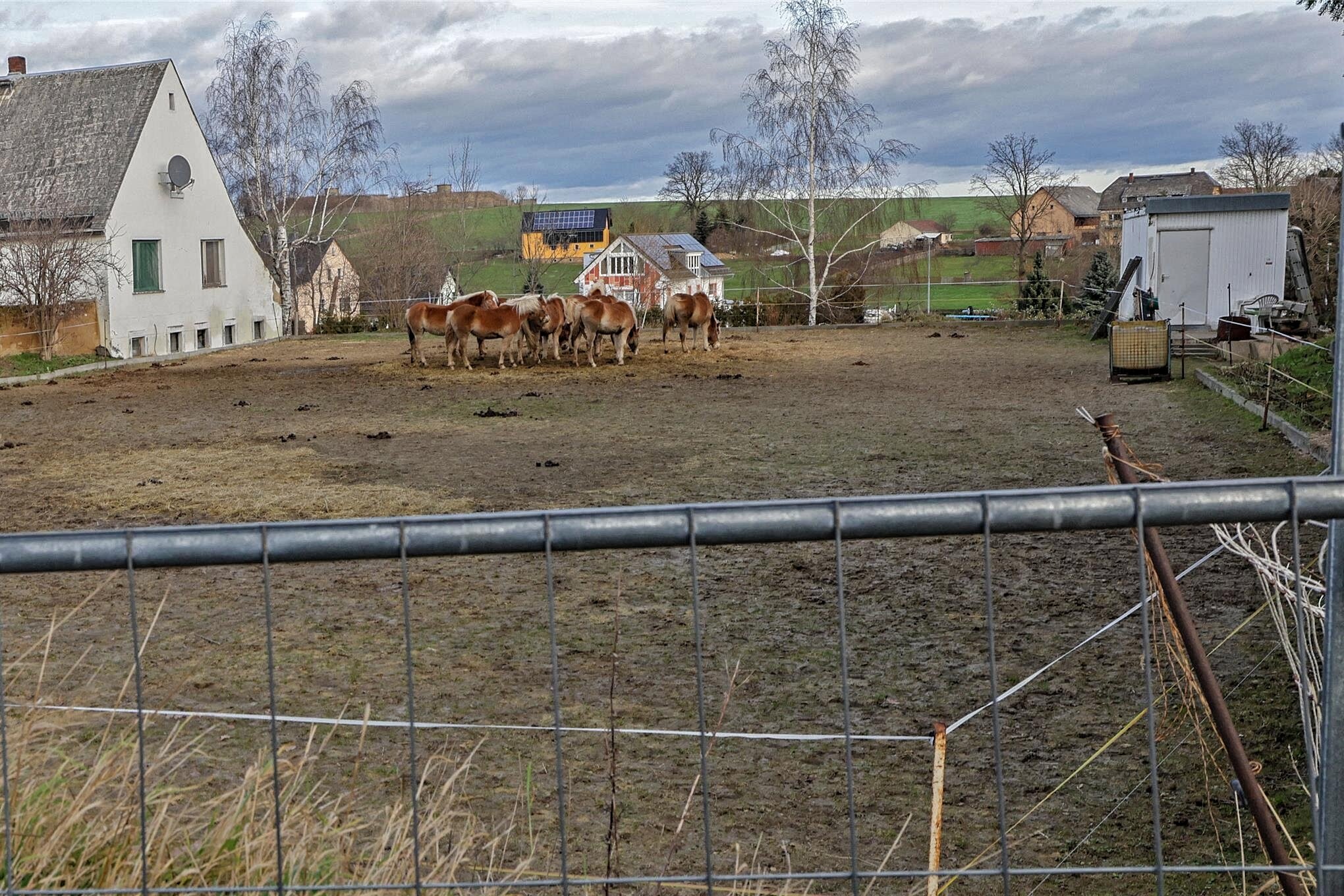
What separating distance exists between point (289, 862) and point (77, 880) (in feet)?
1.37

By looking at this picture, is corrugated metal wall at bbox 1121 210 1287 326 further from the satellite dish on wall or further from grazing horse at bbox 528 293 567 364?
the satellite dish on wall

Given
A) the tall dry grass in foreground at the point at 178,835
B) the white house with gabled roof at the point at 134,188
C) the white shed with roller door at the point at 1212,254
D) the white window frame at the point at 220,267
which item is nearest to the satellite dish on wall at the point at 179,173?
the white house with gabled roof at the point at 134,188

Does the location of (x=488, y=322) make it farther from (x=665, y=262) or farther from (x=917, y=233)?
(x=917, y=233)

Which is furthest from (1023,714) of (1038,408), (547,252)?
(547,252)

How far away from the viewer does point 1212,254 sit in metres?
26.4

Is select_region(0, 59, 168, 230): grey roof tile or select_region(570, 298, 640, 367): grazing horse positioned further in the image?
select_region(0, 59, 168, 230): grey roof tile

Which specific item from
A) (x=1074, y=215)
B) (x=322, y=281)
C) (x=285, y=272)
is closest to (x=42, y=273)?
(x=285, y=272)

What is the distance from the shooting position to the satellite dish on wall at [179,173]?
99.9ft

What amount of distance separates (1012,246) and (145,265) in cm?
6653

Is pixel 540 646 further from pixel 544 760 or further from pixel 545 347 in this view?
pixel 545 347

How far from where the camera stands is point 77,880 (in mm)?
2688

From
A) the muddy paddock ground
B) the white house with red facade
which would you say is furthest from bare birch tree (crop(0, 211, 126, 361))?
the white house with red facade

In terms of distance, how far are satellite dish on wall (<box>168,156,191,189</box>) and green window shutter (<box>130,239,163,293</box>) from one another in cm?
153

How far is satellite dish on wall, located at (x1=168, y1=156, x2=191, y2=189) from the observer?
3044cm
